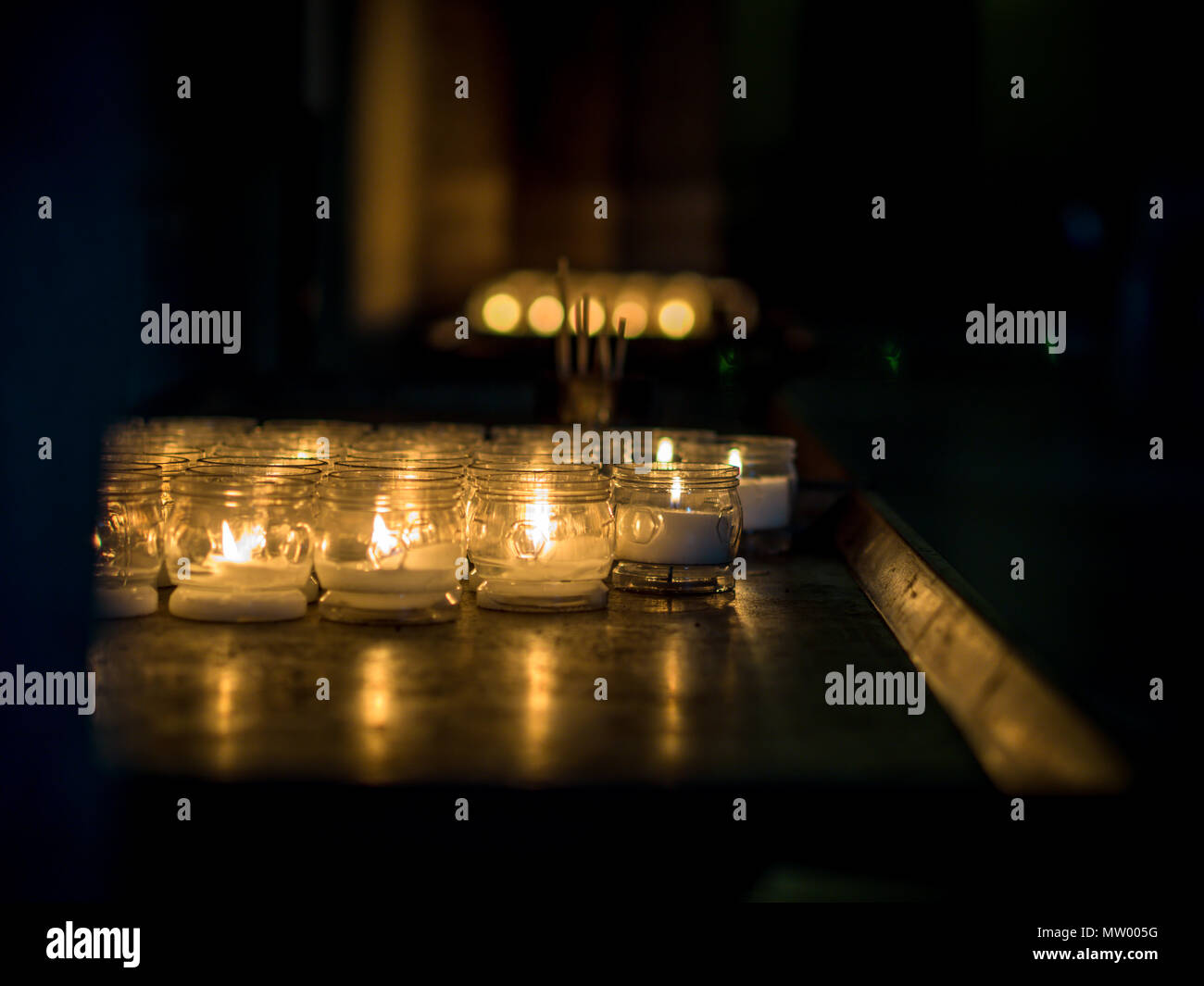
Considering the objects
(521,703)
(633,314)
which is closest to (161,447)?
(521,703)

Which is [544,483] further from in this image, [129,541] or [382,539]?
[129,541]

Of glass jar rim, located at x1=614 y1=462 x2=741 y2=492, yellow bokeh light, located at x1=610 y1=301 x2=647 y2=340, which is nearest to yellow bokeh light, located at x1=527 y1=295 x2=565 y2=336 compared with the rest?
yellow bokeh light, located at x1=610 y1=301 x2=647 y2=340

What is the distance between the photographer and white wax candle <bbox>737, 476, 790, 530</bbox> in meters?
2.43

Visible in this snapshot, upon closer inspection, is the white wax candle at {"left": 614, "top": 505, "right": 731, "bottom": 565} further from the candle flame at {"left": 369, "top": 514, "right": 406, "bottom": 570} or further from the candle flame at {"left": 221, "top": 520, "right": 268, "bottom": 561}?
the candle flame at {"left": 221, "top": 520, "right": 268, "bottom": 561}

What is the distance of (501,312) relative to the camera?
924cm

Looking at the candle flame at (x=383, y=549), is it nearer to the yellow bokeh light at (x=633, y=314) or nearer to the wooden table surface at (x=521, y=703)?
the wooden table surface at (x=521, y=703)

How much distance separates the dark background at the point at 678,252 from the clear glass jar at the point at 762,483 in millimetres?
351

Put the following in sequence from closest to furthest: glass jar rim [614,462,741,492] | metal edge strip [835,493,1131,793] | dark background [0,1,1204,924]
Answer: metal edge strip [835,493,1131,793], dark background [0,1,1204,924], glass jar rim [614,462,741,492]

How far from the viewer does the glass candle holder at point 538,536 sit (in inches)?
70.5

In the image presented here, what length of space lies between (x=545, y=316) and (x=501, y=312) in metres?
0.34

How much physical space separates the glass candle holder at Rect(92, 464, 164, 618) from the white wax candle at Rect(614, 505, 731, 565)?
645 millimetres

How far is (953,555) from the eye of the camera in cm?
469
